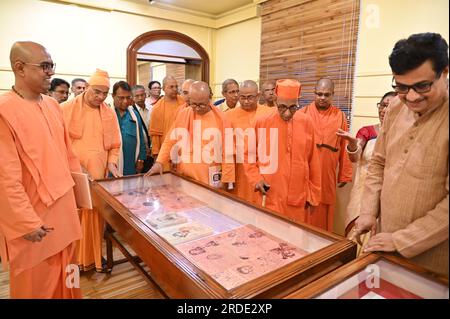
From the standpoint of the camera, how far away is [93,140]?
243 centimetres

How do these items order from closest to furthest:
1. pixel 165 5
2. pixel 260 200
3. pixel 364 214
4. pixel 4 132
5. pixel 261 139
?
1. pixel 364 214
2. pixel 4 132
3. pixel 261 139
4. pixel 260 200
5. pixel 165 5

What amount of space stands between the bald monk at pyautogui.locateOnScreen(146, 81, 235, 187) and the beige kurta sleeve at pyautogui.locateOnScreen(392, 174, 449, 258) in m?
1.70

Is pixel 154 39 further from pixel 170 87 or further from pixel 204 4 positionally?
pixel 170 87

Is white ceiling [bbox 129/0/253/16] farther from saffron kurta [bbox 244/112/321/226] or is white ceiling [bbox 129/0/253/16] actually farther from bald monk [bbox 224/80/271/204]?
saffron kurta [bbox 244/112/321/226]

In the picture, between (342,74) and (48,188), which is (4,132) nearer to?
(48,188)

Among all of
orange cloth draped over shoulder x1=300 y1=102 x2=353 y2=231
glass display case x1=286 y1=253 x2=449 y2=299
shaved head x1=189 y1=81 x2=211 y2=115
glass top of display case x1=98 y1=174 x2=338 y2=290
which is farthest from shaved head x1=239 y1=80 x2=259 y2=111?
glass display case x1=286 y1=253 x2=449 y2=299

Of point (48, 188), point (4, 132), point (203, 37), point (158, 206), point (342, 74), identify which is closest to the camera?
point (4, 132)

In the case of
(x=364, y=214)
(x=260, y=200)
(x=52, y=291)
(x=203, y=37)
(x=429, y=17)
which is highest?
(x=203, y=37)

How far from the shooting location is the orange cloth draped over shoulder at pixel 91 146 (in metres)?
2.38

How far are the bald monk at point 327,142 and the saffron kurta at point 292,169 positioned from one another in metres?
0.57

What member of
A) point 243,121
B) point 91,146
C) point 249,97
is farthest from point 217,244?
point 249,97
